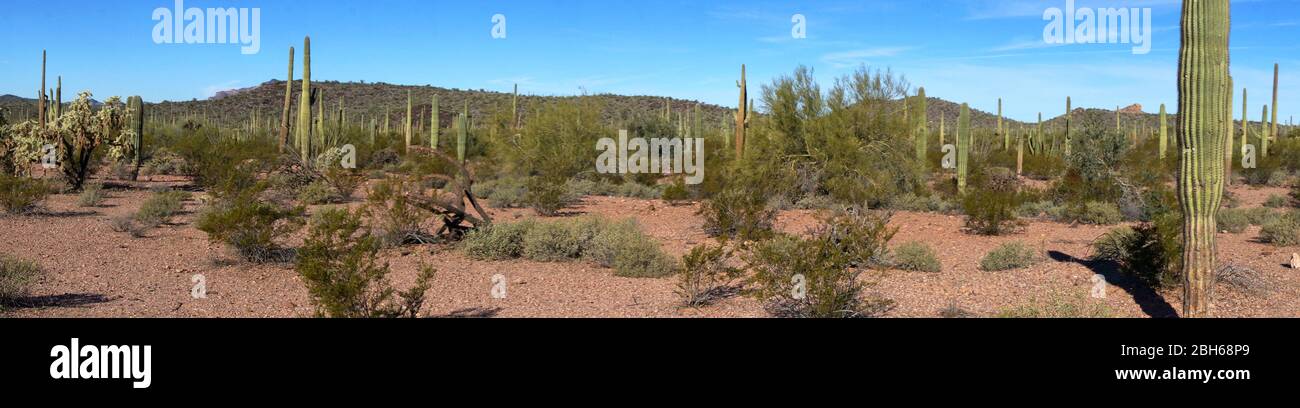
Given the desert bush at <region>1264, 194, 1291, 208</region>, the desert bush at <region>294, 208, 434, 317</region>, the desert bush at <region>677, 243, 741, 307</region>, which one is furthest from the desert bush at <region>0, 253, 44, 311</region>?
the desert bush at <region>1264, 194, 1291, 208</region>

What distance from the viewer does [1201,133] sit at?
25.1 feet

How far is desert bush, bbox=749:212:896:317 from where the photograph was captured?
783 centimetres

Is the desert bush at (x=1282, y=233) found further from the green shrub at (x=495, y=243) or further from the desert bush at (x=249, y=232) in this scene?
the desert bush at (x=249, y=232)

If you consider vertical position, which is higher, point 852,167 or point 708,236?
point 852,167

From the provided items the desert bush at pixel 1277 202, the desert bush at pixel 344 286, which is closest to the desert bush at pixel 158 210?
the desert bush at pixel 344 286

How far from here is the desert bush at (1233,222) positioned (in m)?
14.5

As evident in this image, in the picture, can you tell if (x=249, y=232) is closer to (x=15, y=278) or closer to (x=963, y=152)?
(x=15, y=278)

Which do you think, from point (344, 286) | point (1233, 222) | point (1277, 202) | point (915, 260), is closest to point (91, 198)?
point (344, 286)

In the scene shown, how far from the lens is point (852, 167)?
65.1 ft

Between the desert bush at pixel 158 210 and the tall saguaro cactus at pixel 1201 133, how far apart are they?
13923 millimetres
